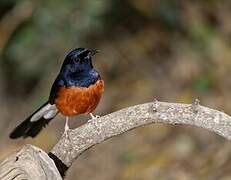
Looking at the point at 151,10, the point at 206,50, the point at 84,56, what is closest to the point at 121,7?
the point at 151,10

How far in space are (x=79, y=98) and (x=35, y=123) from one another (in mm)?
583

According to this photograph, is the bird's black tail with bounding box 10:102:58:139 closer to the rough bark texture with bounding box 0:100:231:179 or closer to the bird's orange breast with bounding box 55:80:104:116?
the bird's orange breast with bounding box 55:80:104:116

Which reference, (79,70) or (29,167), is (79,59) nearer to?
(79,70)

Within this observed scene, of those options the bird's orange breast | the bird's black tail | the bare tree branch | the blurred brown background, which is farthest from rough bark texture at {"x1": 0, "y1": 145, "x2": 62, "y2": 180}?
the blurred brown background

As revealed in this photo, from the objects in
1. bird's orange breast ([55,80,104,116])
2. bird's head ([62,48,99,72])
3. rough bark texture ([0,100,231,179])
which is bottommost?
rough bark texture ([0,100,231,179])

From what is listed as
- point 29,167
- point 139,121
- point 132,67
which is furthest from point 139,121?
point 132,67

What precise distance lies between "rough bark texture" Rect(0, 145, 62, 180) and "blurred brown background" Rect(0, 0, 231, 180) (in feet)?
10.1

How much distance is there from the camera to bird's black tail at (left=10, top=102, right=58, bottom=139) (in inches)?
166

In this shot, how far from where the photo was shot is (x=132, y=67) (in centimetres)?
805

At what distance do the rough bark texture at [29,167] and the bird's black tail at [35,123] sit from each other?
3.13 ft

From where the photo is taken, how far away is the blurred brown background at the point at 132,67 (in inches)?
256

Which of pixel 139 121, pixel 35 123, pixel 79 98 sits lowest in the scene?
pixel 139 121

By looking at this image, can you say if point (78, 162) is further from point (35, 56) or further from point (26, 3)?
point (26, 3)

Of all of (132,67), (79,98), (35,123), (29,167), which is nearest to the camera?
(29,167)
